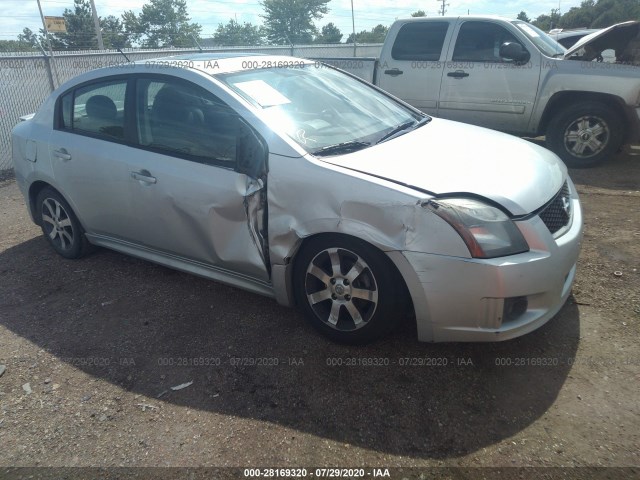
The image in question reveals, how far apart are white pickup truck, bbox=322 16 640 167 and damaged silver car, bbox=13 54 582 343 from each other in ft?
11.4

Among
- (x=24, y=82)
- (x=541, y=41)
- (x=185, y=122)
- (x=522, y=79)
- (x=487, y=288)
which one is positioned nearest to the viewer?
(x=487, y=288)

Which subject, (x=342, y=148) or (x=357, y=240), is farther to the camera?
(x=342, y=148)

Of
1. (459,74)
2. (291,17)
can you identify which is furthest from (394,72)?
(291,17)

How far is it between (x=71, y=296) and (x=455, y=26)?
6027 millimetres

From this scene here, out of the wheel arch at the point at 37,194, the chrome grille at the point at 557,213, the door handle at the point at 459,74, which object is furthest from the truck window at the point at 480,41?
the wheel arch at the point at 37,194

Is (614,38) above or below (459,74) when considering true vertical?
above

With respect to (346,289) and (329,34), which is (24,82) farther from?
(329,34)

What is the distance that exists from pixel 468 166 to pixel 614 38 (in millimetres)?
5021

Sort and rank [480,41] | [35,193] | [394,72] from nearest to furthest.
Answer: [35,193]
[480,41]
[394,72]

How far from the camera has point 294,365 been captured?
9.52ft

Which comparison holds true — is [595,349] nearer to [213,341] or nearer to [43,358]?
[213,341]

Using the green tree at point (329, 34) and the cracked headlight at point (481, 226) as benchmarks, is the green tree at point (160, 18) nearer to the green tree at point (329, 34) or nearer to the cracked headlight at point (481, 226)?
the green tree at point (329, 34)

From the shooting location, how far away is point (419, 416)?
2467 millimetres

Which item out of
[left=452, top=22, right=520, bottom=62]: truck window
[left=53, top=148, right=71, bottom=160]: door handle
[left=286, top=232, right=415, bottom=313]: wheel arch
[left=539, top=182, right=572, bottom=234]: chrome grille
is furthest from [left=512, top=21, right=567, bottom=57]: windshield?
[left=53, top=148, right=71, bottom=160]: door handle
